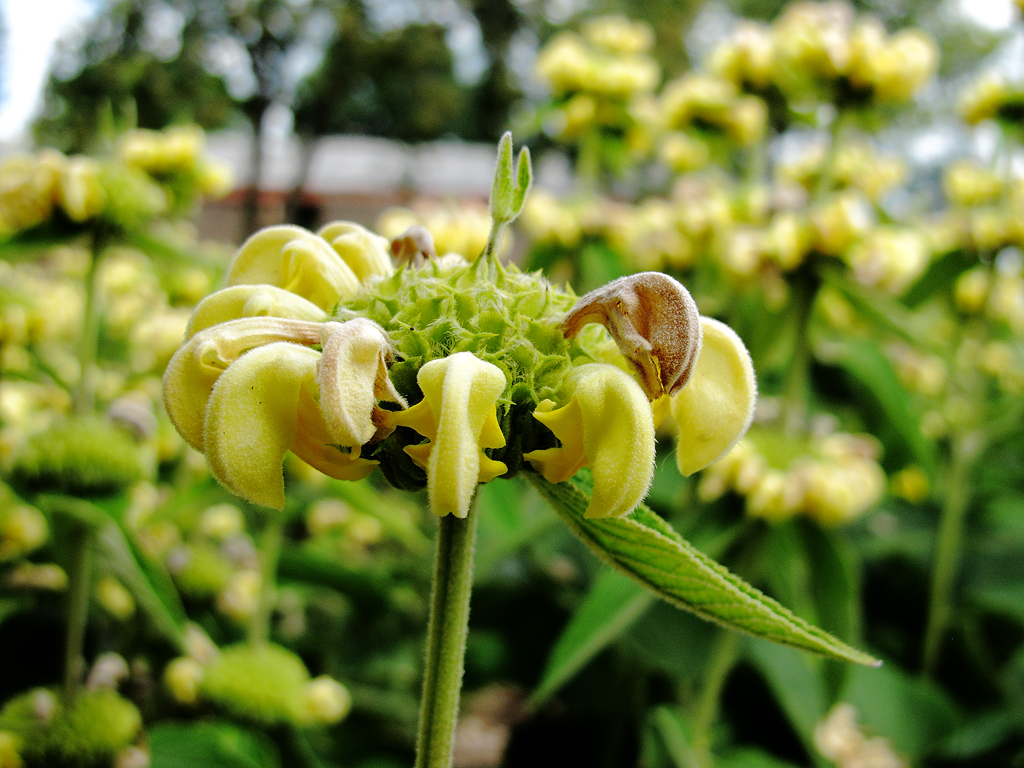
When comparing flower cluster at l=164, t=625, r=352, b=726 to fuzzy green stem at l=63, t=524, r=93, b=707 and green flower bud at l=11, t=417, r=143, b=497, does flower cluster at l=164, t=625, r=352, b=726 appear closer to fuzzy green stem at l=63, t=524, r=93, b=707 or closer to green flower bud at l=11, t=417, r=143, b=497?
fuzzy green stem at l=63, t=524, r=93, b=707

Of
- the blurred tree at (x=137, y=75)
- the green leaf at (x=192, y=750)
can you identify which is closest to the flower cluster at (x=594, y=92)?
the green leaf at (x=192, y=750)

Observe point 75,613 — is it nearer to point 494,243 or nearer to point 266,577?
point 266,577

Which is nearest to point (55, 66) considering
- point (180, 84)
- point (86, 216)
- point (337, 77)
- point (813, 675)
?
point (180, 84)

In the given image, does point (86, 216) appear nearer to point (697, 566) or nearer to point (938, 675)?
point (697, 566)

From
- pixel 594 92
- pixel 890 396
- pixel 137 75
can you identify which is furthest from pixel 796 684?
pixel 137 75

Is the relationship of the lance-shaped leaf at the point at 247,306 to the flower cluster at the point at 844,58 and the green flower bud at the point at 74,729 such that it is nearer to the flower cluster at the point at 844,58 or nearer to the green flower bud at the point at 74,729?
the green flower bud at the point at 74,729

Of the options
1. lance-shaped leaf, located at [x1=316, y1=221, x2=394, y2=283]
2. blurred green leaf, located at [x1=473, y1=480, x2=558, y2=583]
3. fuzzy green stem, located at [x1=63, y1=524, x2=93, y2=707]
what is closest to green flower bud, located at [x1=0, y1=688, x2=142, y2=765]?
fuzzy green stem, located at [x1=63, y1=524, x2=93, y2=707]

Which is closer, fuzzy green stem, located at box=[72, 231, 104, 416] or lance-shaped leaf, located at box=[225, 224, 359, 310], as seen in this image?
lance-shaped leaf, located at box=[225, 224, 359, 310]
